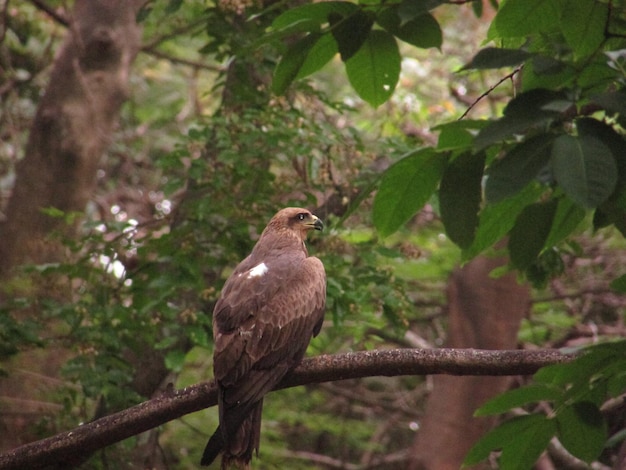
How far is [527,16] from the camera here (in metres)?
1.85

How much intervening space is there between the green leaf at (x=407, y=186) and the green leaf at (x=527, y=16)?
1.03ft

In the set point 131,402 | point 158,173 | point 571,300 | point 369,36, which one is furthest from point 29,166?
point 369,36

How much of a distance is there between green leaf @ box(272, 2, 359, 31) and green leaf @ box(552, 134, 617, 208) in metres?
0.57

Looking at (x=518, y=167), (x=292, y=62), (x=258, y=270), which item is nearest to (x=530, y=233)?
(x=518, y=167)

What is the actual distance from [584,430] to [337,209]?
4.02 metres

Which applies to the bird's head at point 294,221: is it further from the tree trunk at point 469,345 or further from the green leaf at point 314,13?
the green leaf at point 314,13

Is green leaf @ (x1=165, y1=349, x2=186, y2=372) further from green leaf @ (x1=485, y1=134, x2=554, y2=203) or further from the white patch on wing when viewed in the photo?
green leaf @ (x1=485, y1=134, x2=554, y2=203)

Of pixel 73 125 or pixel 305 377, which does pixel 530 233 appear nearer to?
pixel 305 377

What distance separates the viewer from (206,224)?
5426mm

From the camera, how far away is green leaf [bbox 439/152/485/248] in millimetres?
1767

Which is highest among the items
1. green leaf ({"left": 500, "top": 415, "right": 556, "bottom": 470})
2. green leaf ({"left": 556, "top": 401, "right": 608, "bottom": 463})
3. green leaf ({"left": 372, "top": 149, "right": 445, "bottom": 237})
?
green leaf ({"left": 372, "top": 149, "right": 445, "bottom": 237})

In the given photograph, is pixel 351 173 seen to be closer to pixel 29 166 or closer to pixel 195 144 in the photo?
pixel 195 144

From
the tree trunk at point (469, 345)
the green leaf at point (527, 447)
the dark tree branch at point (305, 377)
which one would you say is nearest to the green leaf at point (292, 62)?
the green leaf at point (527, 447)

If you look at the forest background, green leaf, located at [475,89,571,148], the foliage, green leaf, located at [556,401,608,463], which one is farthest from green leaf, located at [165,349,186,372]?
green leaf, located at [475,89,571,148]
